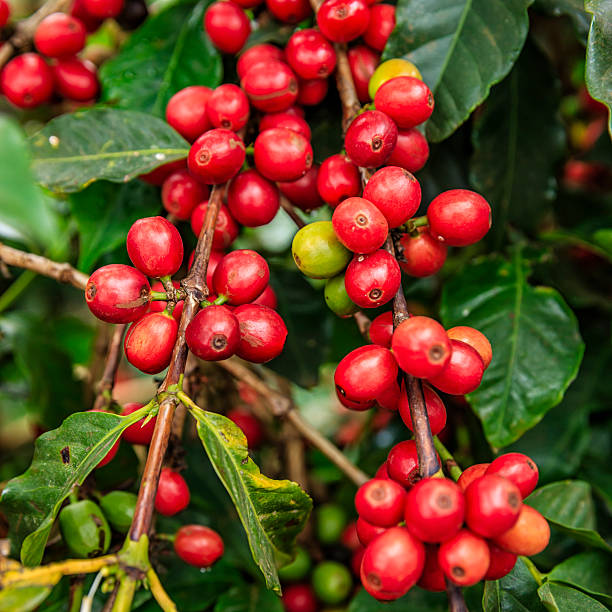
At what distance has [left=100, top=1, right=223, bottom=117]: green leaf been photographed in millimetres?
1433

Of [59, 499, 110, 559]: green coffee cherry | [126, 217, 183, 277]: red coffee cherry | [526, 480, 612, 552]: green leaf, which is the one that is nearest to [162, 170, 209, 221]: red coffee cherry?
[126, 217, 183, 277]: red coffee cherry

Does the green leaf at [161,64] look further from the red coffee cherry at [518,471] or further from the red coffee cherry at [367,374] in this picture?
the red coffee cherry at [518,471]

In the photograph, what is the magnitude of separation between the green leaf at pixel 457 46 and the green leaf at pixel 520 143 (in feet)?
1.11

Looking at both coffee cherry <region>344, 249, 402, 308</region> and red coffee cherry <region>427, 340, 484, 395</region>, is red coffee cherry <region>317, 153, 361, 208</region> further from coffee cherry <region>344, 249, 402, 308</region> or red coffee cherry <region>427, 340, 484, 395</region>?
red coffee cherry <region>427, 340, 484, 395</region>

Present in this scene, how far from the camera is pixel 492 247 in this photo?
162 centimetres

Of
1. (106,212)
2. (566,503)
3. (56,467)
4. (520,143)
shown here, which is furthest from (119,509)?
(520,143)

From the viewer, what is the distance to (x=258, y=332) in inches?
34.7

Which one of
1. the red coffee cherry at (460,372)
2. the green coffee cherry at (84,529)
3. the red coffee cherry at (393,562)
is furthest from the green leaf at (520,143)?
the green coffee cherry at (84,529)

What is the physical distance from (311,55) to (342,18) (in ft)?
0.29

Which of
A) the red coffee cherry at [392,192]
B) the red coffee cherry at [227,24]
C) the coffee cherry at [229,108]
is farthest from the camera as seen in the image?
the red coffee cherry at [227,24]

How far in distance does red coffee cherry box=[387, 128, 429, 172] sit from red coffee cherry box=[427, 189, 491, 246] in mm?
142

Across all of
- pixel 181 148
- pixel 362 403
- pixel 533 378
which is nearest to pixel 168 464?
pixel 362 403

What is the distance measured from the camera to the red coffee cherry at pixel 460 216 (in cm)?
92

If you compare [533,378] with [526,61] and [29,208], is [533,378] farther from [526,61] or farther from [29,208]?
[29,208]
